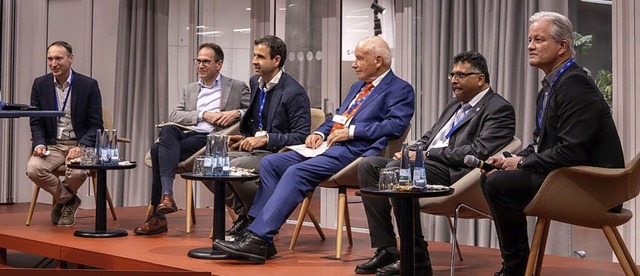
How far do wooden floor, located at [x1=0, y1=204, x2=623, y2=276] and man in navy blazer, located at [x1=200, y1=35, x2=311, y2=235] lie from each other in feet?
1.42

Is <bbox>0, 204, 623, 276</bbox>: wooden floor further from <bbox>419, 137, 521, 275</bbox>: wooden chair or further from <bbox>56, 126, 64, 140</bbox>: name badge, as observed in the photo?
<bbox>56, 126, 64, 140</bbox>: name badge

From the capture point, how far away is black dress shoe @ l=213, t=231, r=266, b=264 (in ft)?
14.3

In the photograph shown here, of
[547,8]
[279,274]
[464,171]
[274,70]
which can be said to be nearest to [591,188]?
[464,171]

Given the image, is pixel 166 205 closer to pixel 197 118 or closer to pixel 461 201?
pixel 197 118

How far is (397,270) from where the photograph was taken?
4.06 meters

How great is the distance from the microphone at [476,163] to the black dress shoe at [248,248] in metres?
1.24

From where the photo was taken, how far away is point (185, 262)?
447cm

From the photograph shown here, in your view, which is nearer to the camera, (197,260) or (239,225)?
(197,260)

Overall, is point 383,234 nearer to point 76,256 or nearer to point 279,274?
point 279,274

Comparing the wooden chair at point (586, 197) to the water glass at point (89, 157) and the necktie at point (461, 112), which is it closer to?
the necktie at point (461, 112)

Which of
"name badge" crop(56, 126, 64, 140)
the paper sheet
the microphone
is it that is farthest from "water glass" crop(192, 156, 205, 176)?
"name badge" crop(56, 126, 64, 140)

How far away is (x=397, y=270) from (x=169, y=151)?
2.09m

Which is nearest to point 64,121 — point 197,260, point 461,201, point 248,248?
point 197,260

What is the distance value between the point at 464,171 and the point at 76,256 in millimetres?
2271
